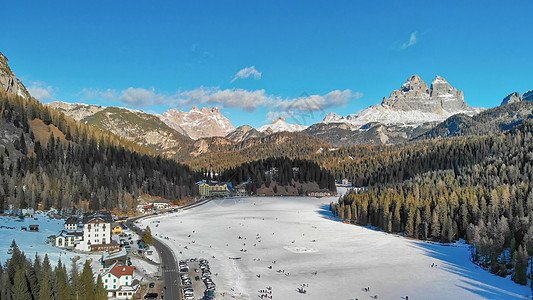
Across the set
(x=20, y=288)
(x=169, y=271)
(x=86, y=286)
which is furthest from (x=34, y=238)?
(x=86, y=286)

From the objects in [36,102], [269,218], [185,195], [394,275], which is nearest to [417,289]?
[394,275]

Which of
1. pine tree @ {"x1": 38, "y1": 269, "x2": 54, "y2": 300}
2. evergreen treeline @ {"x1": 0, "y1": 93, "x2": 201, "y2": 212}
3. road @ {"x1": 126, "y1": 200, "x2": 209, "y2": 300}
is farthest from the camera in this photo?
evergreen treeline @ {"x1": 0, "y1": 93, "x2": 201, "y2": 212}

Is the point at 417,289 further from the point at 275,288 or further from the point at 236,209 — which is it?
the point at 236,209

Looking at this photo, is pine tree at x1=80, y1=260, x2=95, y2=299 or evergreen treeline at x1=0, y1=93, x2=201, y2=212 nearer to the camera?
pine tree at x1=80, y1=260, x2=95, y2=299

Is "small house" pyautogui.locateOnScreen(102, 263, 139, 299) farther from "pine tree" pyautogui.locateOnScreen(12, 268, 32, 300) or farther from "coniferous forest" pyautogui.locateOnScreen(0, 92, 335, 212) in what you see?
"coniferous forest" pyautogui.locateOnScreen(0, 92, 335, 212)

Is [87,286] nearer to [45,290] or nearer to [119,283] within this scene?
[45,290]

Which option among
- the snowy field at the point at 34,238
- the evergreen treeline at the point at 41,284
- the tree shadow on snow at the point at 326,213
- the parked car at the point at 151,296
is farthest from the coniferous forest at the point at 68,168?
the parked car at the point at 151,296

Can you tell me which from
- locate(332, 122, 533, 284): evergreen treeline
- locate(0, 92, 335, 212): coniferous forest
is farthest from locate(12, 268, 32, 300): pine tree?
locate(332, 122, 533, 284): evergreen treeline
